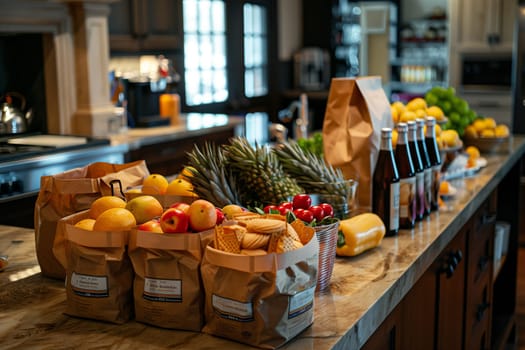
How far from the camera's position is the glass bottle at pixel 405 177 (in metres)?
1.96

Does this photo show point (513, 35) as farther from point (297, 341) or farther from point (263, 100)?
point (297, 341)

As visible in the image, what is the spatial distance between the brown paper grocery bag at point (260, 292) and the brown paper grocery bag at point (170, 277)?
3 cm

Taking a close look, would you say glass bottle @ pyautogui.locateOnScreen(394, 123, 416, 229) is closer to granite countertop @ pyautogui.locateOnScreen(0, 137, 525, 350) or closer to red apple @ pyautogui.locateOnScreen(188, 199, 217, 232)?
granite countertop @ pyautogui.locateOnScreen(0, 137, 525, 350)

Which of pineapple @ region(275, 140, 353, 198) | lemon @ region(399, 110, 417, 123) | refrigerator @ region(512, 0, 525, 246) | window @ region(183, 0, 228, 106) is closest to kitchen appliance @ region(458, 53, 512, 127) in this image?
refrigerator @ region(512, 0, 525, 246)

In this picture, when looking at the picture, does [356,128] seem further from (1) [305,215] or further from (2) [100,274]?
(2) [100,274]

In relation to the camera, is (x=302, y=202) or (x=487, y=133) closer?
(x=302, y=202)

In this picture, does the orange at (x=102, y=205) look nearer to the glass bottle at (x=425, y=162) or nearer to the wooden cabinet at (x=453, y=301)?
the wooden cabinet at (x=453, y=301)

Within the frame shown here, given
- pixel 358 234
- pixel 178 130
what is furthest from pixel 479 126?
pixel 178 130

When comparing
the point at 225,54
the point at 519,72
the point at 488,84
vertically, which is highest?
the point at 225,54

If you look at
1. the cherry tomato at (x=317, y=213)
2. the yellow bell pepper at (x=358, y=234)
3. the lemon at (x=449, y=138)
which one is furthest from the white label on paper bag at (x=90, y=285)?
the lemon at (x=449, y=138)

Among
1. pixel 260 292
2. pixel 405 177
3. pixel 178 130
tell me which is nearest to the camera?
pixel 260 292

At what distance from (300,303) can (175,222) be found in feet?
0.87

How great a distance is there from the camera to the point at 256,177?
172 centimetres

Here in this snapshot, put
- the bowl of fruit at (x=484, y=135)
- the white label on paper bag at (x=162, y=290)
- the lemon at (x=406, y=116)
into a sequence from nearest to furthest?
the white label on paper bag at (x=162, y=290)
the lemon at (x=406, y=116)
the bowl of fruit at (x=484, y=135)
